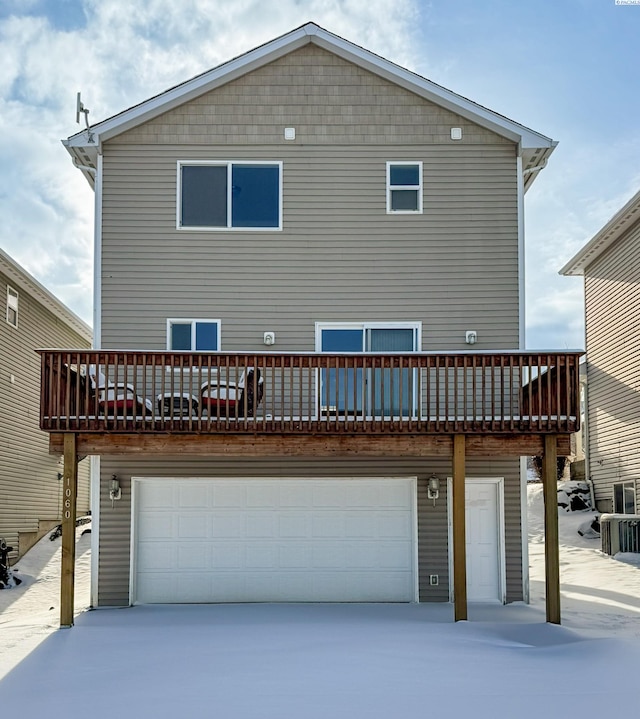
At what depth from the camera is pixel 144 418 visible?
11055mm

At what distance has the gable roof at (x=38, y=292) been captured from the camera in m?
17.5

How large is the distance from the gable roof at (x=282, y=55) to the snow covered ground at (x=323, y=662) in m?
6.94

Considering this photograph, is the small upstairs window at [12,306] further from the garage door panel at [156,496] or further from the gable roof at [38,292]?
the garage door panel at [156,496]

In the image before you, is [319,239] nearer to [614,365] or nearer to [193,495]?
[193,495]

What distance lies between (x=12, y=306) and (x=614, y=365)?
13.8 m

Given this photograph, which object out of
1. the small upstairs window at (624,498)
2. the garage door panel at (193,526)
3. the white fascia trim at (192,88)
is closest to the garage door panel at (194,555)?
the garage door panel at (193,526)

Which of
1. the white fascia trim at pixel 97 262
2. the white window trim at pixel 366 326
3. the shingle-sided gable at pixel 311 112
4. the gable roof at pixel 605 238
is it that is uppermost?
the shingle-sided gable at pixel 311 112

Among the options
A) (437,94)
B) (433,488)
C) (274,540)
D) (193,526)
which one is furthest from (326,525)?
(437,94)

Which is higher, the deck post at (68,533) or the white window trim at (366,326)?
the white window trim at (366,326)

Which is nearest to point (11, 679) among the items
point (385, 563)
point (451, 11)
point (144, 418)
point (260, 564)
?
point (144, 418)

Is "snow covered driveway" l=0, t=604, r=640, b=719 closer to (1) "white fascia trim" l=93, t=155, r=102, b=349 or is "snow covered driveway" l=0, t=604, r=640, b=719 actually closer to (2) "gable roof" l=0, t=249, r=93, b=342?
(1) "white fascia trim" l=93, t=155, r=102, b=349

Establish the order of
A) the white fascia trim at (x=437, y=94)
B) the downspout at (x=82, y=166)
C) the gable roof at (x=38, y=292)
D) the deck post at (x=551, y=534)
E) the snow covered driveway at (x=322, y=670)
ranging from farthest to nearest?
the gable roof at (x=38, y=292) → the downspout at (x=82, y=166) → the white fascia trim at (x=437, y=94) → the deck post at (x=551, y=534) → the snow covered driveway at (x=322, y=670)

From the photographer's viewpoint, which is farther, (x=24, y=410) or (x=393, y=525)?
(x=24, y=410)

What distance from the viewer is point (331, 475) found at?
526 inches
